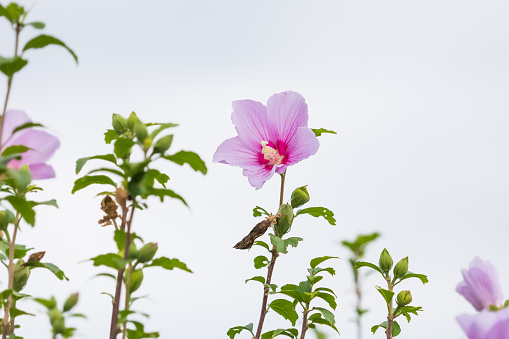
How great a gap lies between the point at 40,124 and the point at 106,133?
71 cm

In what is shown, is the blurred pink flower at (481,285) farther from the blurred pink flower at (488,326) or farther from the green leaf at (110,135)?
the green leaf at (110,135)

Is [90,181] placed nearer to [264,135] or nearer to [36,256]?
[36,256]

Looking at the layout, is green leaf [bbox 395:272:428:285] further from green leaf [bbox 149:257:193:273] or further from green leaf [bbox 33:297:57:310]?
green leaf [bbox 33:297:57:310]

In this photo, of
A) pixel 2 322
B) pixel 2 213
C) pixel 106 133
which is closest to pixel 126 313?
pixel 2 322

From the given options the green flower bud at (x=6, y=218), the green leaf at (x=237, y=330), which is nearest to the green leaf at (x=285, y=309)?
the green leaf at (x=237, y=330)

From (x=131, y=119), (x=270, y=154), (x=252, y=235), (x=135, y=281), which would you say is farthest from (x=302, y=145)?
(x=135, y=281)

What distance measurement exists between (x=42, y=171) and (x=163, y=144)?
0.40 m

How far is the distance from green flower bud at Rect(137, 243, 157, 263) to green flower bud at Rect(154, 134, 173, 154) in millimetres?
248

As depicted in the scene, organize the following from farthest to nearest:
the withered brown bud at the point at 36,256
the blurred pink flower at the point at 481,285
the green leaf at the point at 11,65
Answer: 1. the withered brown bud at the point at 36,256
2. the green leaf at the point at 11,65
3. the blurred pink flower at the point at 481,285

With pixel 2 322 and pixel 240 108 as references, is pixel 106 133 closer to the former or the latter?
pixel 240 108

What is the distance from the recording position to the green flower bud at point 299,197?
2.35 m

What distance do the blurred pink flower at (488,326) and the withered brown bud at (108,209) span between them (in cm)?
109

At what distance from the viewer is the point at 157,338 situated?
65.9 inches

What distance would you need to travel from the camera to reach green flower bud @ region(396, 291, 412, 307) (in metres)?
2.47
